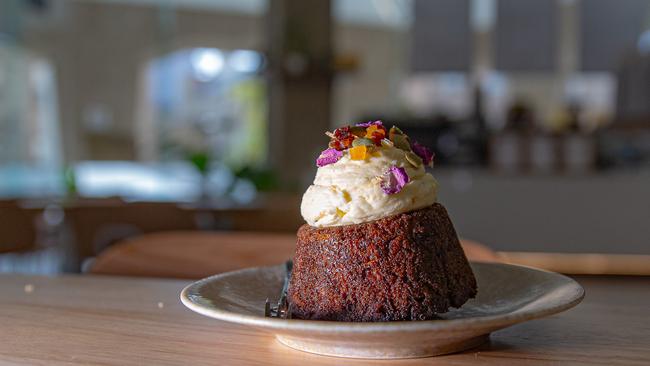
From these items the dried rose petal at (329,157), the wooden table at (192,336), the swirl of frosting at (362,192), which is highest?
the dried rose petal at (329,157)

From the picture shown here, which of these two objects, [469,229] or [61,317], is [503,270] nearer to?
[61,317]

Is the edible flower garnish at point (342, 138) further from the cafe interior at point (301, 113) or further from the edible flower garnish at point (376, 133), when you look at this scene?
the cafe interior at point (301, 113)

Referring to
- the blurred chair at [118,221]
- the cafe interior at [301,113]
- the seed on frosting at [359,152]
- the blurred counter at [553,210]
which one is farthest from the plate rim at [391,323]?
the blurred counter at [553,210]

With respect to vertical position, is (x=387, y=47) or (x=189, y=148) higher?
(x=387, y=47)

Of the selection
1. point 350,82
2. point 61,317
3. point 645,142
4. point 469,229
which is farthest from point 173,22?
point 61,317

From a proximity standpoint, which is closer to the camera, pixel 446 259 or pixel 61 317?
pixel 446 259

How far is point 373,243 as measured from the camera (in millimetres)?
777

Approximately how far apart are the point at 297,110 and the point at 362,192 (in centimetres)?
558

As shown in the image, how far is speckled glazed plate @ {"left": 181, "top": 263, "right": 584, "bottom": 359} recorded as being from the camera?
2.08ft

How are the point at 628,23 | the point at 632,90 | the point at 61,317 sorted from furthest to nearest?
the point at 628,23
the point at 632,90
the point at 61,317

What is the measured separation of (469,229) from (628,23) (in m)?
2.35

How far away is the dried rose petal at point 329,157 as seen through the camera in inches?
33.1

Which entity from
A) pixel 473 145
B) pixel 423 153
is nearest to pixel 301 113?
pixel 473 145

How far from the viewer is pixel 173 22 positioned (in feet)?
24.7
